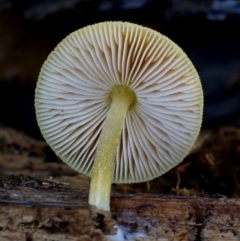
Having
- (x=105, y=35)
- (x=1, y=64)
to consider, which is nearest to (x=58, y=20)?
(x=1, y=64)

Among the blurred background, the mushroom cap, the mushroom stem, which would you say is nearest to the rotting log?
the mushroom stem

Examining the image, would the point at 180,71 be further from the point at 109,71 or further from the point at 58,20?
the point at 58,20

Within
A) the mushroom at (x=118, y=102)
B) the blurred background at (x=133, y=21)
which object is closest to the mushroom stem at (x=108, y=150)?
the mushroom at (x=118, y=102)

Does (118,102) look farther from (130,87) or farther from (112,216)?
(112,216)

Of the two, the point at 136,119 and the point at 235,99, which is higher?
the point at 235,99

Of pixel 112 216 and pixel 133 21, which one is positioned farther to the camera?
pixel 133 21

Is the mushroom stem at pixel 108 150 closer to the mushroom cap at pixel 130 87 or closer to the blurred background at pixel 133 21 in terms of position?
the mushroom cap at pixel 130 87

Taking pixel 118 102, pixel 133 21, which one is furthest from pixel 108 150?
pixel 133 21
